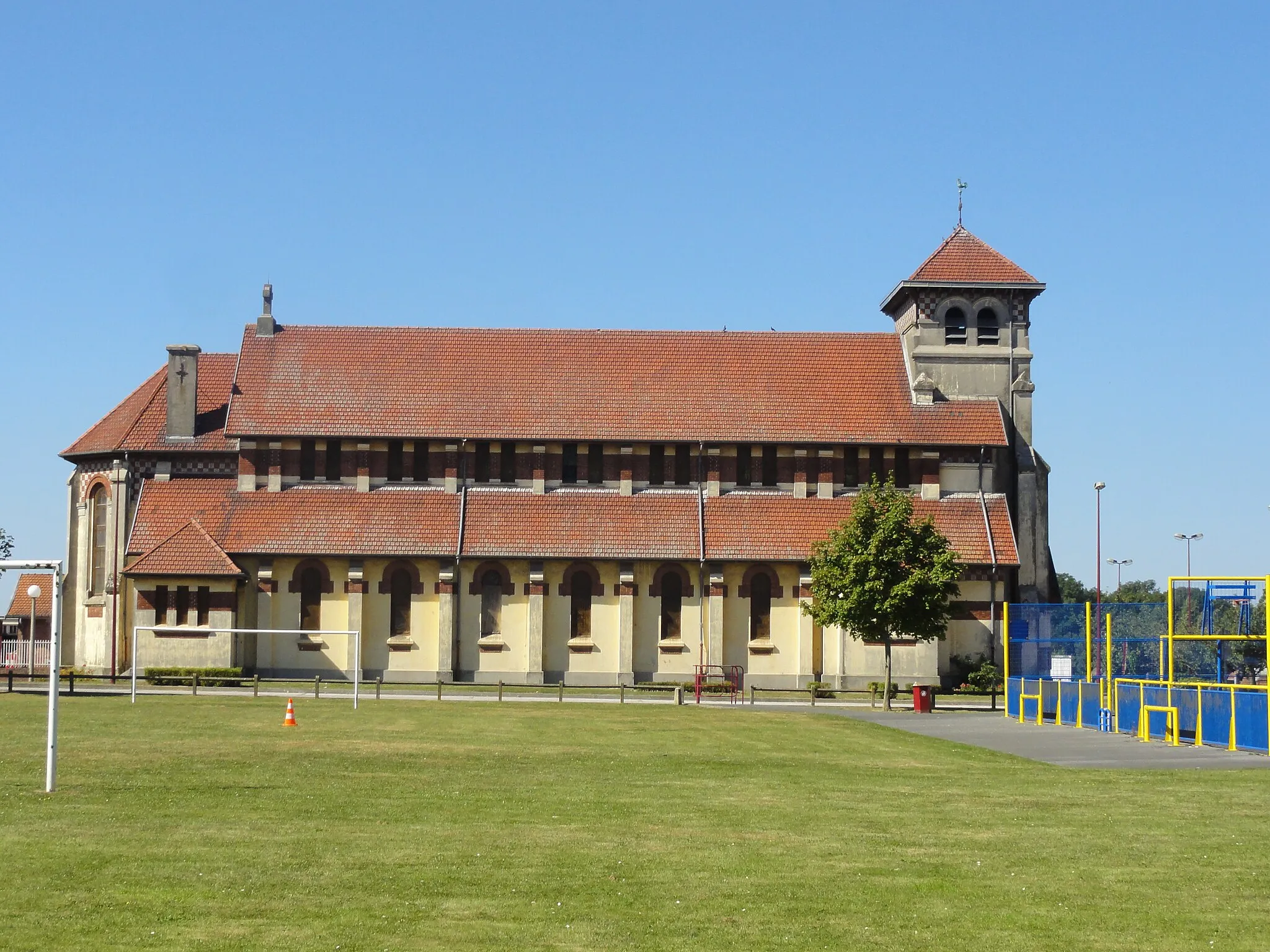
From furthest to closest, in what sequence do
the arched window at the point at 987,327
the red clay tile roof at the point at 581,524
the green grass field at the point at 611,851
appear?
the arched window at the point at 987,327
the red clay tile roof at the point at 581,524
the green grass field at the point at 611,851

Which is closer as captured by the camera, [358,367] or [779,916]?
[779,916]

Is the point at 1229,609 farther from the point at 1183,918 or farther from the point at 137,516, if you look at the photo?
the point at 137,516

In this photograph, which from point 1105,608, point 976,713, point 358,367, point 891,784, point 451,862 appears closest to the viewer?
point 451,862

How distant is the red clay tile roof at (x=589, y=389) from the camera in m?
62.8

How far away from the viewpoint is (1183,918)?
44.2ft

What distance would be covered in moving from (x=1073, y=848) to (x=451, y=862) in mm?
6927

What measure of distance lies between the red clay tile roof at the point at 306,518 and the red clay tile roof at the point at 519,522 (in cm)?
4

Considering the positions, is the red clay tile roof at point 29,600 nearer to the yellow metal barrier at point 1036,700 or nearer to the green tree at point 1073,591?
the yellow metal barrier at point 1036,700

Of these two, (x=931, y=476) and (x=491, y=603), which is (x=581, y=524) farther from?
(x=931, y=476)

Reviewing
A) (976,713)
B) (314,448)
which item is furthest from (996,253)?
(314,448)

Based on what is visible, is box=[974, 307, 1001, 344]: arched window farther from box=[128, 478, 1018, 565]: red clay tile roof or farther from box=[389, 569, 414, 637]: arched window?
box=[389, 569, 414, 637]: arched window

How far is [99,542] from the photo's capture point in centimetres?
6406

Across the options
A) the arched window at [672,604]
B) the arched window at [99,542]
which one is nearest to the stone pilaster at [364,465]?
the arched window at [99,542]

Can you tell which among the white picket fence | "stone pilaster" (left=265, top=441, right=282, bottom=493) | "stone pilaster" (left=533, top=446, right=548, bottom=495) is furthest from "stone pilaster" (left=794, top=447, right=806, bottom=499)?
the white picket fence
